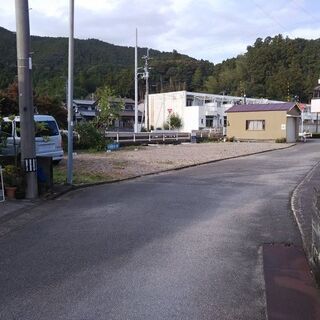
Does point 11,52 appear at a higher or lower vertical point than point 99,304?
higher

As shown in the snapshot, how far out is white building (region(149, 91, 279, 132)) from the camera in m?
72.2

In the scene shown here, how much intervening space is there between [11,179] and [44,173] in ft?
3.14

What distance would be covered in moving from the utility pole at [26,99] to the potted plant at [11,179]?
267 millimetres

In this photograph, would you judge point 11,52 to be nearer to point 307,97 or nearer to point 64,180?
point 64,180

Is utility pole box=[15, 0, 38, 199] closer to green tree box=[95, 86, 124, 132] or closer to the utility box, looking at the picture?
the utility box

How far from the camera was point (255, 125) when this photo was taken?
1871 inches

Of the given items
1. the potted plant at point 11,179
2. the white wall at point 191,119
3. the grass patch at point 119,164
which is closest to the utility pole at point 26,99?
the potted plant at point 11,179

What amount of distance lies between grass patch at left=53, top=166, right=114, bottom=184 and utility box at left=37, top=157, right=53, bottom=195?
1600 mm

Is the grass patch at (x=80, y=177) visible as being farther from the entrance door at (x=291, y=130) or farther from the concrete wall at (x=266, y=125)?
the entrance door at (x=291, y=130)

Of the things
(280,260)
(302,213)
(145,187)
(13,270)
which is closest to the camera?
(13,270)

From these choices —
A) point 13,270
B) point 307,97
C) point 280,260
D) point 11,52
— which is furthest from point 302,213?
Answer: point 307,97

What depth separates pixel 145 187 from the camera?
13.7 meters

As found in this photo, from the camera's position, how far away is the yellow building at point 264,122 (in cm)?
4500

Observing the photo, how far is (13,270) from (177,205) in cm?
527
